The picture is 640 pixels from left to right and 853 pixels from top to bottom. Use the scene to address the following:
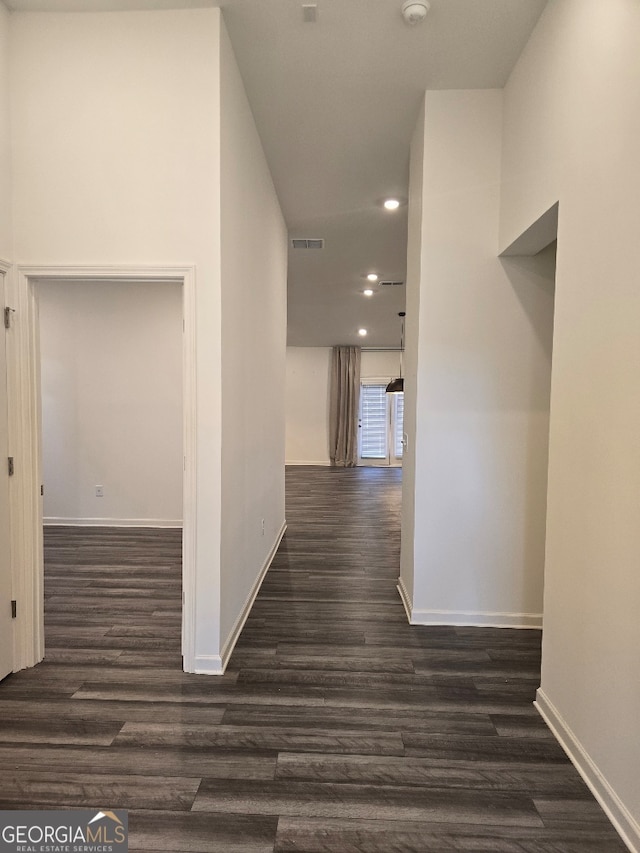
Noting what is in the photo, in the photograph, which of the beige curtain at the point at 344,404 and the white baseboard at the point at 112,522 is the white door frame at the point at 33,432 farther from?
the beige curtain at the point at 344,404

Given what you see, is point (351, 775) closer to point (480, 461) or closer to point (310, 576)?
point (480, 461)

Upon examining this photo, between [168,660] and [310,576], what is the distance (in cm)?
153

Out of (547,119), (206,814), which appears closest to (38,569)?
(206,814)

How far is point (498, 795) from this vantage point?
1.75 metres

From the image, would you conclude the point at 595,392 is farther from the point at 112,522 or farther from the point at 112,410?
the point at 112,522

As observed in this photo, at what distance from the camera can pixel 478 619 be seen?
10.2ft

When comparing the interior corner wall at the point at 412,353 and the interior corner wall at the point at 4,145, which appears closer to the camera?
the interior corner wall at the point at 4,145

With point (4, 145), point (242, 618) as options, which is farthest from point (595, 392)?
point (4, 145)

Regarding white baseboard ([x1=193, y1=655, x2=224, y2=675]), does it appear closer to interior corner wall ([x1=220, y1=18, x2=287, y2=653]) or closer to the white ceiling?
interior corner wall ([x1=220, y1=18, x2=287, y2=653])

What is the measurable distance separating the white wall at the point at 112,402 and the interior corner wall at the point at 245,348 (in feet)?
4.75

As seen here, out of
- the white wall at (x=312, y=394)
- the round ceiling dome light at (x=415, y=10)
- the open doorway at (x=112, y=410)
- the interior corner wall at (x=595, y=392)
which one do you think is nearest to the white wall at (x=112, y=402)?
the open doorway at (x=112, y=410)

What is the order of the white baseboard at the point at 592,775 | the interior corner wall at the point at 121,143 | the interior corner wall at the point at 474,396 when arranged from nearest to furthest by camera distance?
the white baseboard at the point at 592,775 < the interior corner wall at the point at 121,143 < the interior corner wall at the point at 474,396

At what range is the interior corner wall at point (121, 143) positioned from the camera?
7.80 ft

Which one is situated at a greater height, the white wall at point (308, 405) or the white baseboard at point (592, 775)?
the white wall at point (308, 405)
